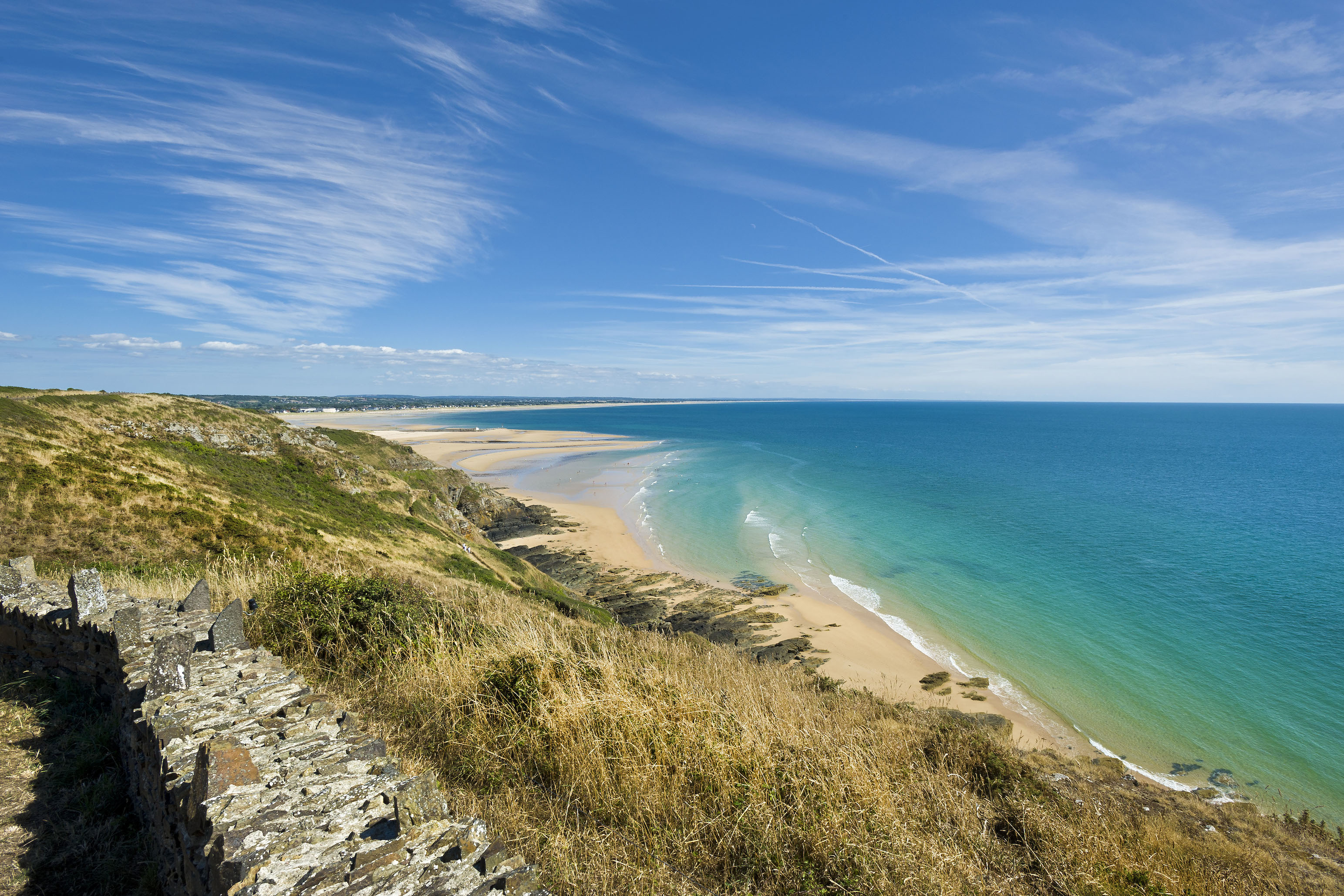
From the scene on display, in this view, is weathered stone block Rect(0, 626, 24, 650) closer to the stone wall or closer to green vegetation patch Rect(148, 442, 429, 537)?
the stone wall

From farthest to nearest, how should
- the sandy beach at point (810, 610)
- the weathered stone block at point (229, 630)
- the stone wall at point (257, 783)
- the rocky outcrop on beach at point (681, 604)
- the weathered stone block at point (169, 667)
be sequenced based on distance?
1. the rocky outcrop on beach at point (681, 604)
2. the sandy beach at point (810, 610)
3. the weathered stone block at point (229, 630)
4. the weathered stone block at point (169, 667)
5. the stone wall at point (257, 783)

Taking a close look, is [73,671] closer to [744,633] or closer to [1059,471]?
[744,633]

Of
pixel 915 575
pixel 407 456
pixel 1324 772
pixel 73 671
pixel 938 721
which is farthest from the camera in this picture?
pixel 407 456

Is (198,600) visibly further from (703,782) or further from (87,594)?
(703,782)

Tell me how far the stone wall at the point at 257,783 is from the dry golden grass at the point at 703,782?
1.05 metres

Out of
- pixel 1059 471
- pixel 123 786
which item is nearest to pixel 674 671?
pixel 123 786

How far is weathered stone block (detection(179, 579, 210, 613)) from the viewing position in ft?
23.2

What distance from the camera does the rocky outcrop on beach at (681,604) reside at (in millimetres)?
21953

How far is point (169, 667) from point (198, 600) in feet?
8.85

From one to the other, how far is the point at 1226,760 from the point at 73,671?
81.1 ft

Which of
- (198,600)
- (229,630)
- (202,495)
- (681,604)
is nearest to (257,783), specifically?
(229,630)

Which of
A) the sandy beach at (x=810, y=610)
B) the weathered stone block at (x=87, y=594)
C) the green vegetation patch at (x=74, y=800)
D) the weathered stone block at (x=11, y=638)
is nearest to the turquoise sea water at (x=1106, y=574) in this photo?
the sandy beach at (x=810, y=610)

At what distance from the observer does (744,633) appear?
75.6 ft

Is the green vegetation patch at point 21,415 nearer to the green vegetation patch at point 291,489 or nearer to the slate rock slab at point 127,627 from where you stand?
the green vegetation patch at point 291,489
